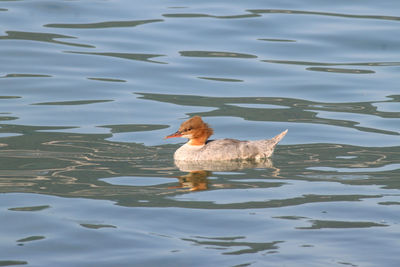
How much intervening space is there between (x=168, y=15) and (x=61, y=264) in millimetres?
16138

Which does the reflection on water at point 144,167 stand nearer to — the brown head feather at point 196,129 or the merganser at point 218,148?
the merganser at point 218,148

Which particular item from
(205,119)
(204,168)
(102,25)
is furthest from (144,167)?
(102,25)

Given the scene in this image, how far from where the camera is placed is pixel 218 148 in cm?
1352

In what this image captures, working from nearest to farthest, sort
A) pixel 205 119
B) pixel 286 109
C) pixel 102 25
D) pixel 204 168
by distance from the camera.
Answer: pixel 204 168, pixel 205 119, pixel 286 109, pixel 102 25

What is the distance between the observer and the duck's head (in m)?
13.7

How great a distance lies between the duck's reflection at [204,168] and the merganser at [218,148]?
0.10m

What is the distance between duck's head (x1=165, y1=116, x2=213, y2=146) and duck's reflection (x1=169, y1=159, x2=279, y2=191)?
491mm

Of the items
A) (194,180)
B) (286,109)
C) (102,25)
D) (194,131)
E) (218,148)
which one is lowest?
(194,180)

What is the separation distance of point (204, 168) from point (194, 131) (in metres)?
0.96

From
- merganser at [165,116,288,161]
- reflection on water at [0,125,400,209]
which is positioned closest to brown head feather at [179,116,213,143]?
merganser at [165,116,288,161]

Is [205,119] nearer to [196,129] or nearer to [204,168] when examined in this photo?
[196,129]

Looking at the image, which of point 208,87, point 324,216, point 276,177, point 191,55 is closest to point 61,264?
point 324,216

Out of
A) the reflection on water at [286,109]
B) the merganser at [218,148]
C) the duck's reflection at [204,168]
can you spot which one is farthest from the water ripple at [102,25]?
the duck's reflection at [204,168]

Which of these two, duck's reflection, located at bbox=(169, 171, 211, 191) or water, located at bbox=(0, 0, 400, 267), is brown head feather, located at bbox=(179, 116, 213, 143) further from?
duck's reflection, located at bbox=(169, 171, 211, 191)
